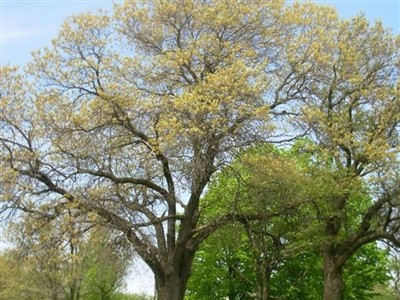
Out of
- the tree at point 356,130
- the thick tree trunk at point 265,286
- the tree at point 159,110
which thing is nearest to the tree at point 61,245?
the tree at point 159,110

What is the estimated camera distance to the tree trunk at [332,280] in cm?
2645

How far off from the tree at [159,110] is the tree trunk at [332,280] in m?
7.10

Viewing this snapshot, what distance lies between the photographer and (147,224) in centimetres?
2036

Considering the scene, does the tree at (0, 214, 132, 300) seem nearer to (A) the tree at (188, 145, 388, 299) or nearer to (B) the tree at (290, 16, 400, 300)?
(A) the tree at (188, 145, 388, 299)

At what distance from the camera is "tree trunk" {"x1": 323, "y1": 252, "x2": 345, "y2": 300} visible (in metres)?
26.5

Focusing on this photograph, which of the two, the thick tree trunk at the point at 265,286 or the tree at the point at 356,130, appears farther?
the thick tree trunk at the point at 265,286

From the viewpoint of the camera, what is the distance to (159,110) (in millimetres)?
19500

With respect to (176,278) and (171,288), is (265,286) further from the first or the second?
(171,288)

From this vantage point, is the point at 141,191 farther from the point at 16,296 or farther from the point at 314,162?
the point at 16,296

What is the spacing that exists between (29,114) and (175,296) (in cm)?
774

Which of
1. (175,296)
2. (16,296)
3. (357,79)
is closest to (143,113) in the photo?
(175,296)

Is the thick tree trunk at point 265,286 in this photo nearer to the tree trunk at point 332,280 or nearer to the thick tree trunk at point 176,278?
the tree trunk at point 332,280

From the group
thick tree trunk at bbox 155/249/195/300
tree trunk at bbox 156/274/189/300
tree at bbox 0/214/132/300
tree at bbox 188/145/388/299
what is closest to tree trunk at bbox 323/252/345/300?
tree at bbox 188/145/388/299

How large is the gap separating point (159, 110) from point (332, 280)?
12123 millimetres
